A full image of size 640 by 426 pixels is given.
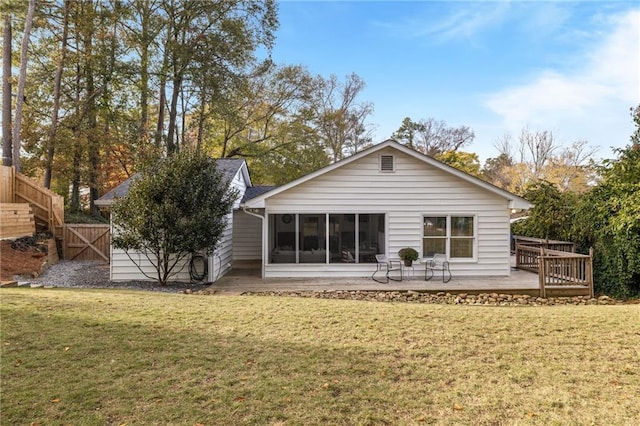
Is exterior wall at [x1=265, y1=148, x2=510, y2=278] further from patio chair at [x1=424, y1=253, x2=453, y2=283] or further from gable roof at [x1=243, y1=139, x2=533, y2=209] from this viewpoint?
patio chair at [x1=424, y1=253, x2=453, y2=283]

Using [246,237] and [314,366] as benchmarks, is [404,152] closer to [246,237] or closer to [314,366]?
[246,237]

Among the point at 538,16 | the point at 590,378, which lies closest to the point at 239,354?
the point at 590,378

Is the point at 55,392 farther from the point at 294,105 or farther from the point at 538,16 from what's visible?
the point at 294,105

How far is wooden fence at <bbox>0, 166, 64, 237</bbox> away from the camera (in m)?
15.2

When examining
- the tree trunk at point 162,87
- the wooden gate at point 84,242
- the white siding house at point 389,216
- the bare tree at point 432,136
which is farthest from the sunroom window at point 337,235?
the bare tree at point 432,136

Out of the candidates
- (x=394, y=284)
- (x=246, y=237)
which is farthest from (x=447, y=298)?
(x=246, y=237)

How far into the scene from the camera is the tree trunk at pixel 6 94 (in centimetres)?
1708

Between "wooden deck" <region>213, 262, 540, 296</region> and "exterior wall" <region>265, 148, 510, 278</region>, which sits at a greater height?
"exterior wall" <region>265, 148, 510, 278</region>

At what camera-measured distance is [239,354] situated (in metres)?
4.47

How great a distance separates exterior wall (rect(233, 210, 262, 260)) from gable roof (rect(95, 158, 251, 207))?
2050 mm

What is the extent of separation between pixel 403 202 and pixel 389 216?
61cm

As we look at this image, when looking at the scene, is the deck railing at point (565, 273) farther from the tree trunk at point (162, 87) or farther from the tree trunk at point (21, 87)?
the tree trunk at point (21, 87)

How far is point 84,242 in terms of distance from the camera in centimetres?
1545

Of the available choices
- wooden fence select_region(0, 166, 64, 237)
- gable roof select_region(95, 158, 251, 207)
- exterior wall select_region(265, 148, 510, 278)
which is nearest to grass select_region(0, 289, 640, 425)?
gable roof select_region(95, 158, 251, 207)
